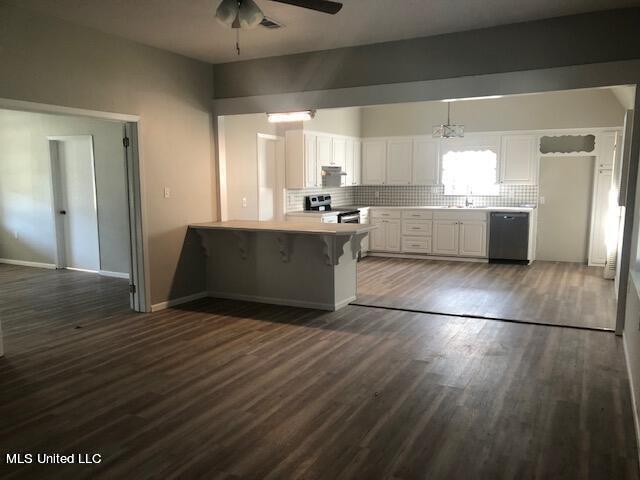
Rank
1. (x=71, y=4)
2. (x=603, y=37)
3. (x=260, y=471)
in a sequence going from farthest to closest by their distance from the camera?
(x=603, y=37) → (x=71, y=4) → (x=260, y=471)

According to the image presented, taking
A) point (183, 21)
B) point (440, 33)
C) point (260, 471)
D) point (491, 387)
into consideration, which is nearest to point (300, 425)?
point (260, 471)

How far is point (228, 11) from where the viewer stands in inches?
116

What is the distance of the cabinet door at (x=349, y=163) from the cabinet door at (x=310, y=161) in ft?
3.21

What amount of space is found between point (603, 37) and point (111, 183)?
601 cm

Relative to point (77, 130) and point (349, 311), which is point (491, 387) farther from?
point (77, 130)

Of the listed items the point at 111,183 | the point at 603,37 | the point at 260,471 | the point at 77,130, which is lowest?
the point at 260,471

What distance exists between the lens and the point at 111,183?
23.1 ft

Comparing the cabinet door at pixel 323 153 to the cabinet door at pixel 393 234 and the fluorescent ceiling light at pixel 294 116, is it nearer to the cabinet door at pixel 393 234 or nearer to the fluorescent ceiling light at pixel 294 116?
the cabinet door at pixel 393 234

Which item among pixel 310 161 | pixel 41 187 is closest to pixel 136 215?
pixel 310 161

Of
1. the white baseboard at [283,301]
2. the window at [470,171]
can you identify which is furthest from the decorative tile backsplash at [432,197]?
the white baseboard at [283,301]

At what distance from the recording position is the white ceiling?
393 cm

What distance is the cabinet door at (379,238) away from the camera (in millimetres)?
8836

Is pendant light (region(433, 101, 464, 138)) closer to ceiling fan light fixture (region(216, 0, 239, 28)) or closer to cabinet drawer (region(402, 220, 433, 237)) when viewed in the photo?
cabinet drawer (region(402, 220, 433, 237))

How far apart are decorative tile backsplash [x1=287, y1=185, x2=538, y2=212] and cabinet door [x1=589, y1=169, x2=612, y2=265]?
89 cm
